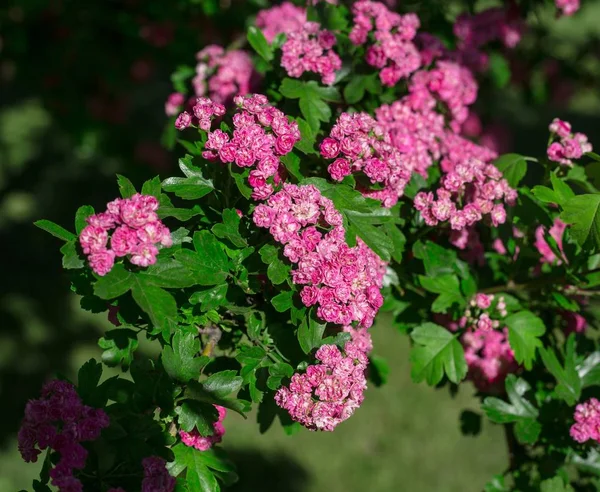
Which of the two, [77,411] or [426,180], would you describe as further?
[426,180]

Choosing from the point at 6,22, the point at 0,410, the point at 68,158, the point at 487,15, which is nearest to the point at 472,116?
the point at 487,15

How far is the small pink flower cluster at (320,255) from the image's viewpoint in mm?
1955

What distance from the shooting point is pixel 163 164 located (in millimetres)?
5977

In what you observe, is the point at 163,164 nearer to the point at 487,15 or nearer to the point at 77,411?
the point at 487,15

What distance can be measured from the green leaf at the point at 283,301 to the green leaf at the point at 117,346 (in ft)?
1.55

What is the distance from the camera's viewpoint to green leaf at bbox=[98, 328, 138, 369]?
2.12m

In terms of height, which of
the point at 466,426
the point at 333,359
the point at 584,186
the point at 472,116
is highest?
the point at 584,186

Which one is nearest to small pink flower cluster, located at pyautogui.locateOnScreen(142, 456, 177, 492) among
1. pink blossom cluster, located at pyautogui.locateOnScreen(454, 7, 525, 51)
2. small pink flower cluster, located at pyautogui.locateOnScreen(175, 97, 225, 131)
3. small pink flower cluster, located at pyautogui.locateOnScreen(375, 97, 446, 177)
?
small pink flower cluster, located at pyautogui.locateOnScreen(175, 97, 225, 131)

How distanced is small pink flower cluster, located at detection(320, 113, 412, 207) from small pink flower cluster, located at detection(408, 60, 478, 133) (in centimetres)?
64

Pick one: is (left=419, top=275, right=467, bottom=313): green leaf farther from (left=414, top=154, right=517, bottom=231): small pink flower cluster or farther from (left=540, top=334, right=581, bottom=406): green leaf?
(left=540, top=334, right=581, bottom=406): green leaf

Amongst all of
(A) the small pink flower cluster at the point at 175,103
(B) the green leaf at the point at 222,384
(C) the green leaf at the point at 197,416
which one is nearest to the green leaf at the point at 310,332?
(B) the green leaf at the point at 222,384

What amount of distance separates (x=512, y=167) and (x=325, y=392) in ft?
4.02

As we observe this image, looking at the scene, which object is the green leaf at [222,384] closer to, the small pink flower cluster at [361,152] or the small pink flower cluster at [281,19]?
the small pink flower cluster at [361,152]

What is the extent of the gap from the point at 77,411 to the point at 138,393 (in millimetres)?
168
